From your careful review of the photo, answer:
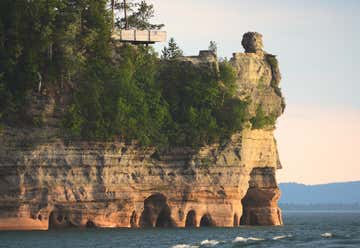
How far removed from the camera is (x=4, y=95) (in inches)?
3098

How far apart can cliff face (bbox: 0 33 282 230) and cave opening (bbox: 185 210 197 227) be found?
0.26 feet

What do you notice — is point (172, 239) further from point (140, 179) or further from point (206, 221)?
point (206, 221)

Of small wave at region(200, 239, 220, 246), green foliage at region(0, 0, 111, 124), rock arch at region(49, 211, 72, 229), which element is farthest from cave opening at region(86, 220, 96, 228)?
small wave at region(200, 239, 220, 246)

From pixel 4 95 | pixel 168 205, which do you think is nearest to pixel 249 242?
pixel 168 205

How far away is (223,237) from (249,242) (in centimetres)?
456

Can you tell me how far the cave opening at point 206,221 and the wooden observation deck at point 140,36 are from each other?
15.2m

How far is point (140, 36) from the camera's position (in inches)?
3479

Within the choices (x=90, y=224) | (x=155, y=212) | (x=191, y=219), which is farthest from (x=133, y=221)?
(x=191, y=219)

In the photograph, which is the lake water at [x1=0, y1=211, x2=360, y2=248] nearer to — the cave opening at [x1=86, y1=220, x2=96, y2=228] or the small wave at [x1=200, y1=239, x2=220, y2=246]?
the small wave at [x1=200, y1=239, x2=220, y2=246]

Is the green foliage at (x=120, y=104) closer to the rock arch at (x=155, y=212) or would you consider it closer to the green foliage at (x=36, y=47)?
the green foliage at (x=36, y=47)

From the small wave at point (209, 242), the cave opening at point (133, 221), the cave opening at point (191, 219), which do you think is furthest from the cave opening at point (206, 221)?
the small wave at point (209, 242)

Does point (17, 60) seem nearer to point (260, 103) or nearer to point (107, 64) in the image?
point (107, 64)

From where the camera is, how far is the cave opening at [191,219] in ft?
278

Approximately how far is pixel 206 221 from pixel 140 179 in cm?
847
